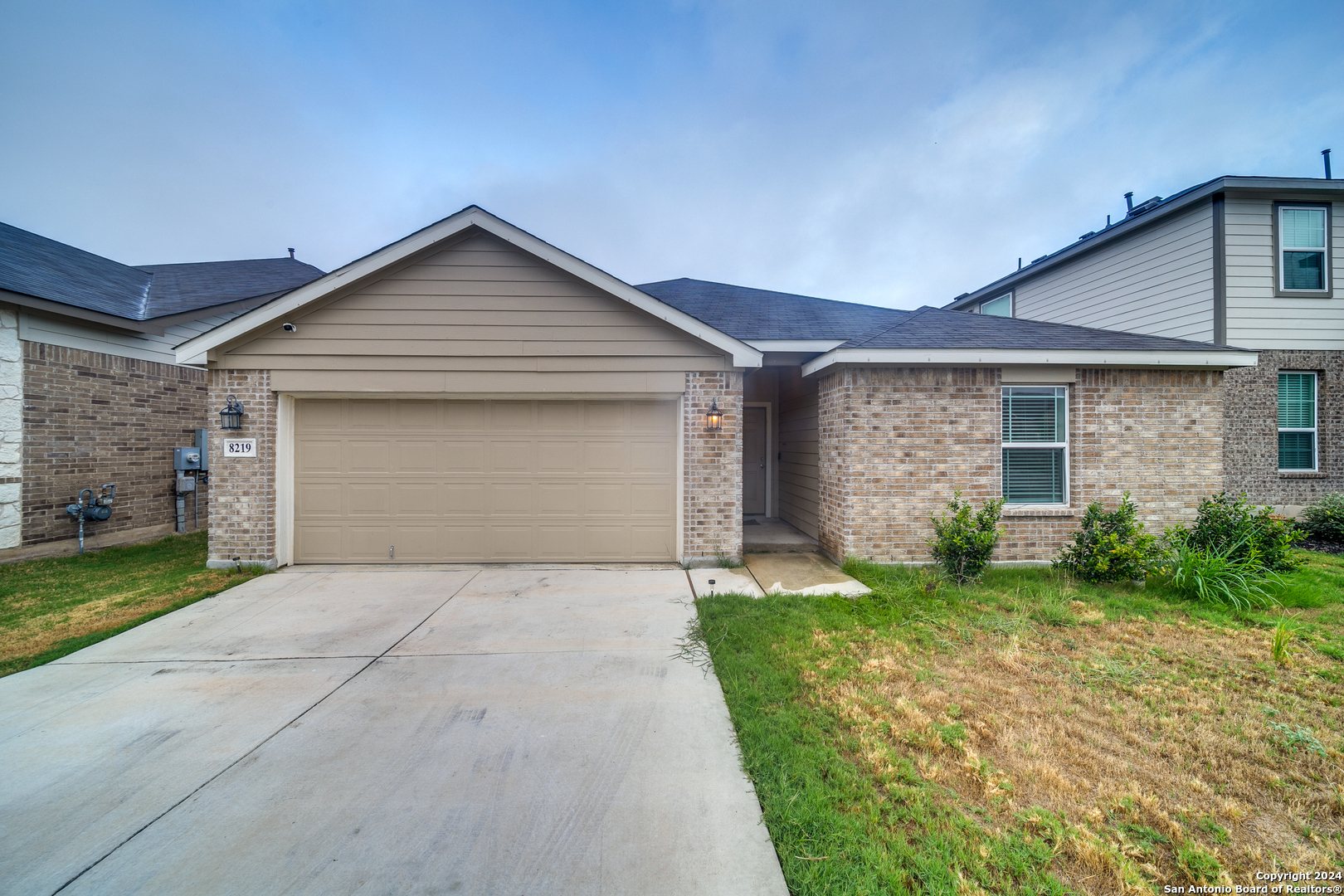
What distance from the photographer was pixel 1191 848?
2.03 m

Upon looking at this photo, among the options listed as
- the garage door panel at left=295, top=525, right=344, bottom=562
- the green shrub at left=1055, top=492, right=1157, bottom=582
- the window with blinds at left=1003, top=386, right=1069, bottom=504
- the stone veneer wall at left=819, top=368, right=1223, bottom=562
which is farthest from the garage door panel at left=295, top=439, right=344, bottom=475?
the green shrub at left=1055, top=492, right=1157, bottom=582

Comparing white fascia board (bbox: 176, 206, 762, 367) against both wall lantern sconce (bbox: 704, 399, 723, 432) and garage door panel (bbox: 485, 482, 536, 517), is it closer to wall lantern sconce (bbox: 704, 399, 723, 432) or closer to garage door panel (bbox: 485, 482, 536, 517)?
wall lantern sconce (bbox: 704, 399, 723, 432)

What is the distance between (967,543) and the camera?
5465 millimetres

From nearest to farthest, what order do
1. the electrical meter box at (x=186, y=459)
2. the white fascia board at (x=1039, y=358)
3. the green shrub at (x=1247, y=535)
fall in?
1. the green shrub at (x=1247, y=535)
2. the white fascia board at (x=1039, y=358)
3. the electrical meter box at (x=186, y=459)

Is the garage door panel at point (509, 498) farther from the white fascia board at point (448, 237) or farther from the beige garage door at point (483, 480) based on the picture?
the white fascia board at point (448, 237)

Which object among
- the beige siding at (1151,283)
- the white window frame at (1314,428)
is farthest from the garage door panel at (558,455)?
the white window frame at (1314,428)

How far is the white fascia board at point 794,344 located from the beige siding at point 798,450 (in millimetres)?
509

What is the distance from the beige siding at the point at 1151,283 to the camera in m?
8.36

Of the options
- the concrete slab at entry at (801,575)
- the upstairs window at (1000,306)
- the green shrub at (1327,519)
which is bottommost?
the concrete slab at entry at (801,575)

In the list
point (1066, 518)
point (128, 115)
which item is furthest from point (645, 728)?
point (128, 115)

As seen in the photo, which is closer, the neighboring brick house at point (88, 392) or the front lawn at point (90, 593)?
the front lawn at point (90, 593)

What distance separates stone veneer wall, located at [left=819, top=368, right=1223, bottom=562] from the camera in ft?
20.6

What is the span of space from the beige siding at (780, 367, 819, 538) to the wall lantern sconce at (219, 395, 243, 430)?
7733 millimetres

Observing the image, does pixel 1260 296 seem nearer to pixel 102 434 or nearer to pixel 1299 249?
pixel 1299 249
